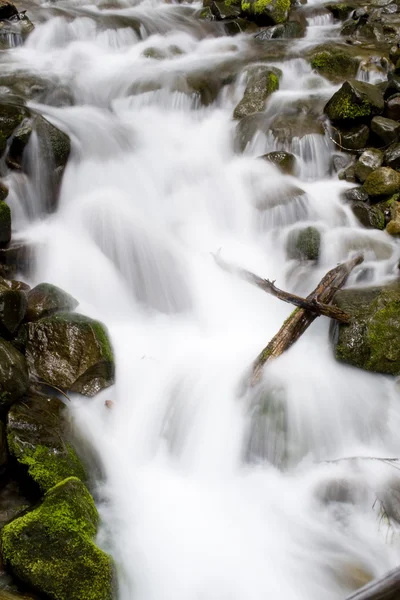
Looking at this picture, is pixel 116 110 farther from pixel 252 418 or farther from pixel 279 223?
pixel 252 418

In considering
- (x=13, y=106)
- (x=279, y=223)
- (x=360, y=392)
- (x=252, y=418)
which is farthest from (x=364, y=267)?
(x=13, y=106)

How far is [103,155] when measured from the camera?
816 cm

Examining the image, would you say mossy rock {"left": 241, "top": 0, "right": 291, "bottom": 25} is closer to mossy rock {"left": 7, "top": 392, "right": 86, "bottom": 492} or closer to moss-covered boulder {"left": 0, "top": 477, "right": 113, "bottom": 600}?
mossy rock {"left": 7, "top": 392, "right": 86, "bottom": 492}

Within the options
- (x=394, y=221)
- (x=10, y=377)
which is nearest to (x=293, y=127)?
(x=394, y=221)

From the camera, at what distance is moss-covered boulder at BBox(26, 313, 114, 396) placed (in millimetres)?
4539

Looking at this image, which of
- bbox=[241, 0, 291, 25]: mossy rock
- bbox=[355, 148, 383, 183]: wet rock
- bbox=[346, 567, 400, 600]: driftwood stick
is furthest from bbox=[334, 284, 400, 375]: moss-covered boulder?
bbox=[241, 0, 291, 25]: mossy rock

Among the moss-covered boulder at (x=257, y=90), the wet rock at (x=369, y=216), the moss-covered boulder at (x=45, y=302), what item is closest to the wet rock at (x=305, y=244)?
the wet rock at (x=369, y=216)

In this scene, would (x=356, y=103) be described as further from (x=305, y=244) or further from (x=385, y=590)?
(x=385, y=590)

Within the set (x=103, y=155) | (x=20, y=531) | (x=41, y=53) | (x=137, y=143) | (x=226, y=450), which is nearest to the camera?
(x=20, y=531)

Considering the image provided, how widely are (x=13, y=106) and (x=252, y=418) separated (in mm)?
5758

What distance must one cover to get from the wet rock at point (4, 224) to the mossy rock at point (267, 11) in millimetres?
11712

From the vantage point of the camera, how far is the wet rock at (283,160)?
8094 mm

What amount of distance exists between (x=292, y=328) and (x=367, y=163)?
4.30 metres

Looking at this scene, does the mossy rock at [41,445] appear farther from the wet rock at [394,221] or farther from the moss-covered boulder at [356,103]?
the moss-covered boulder at [356,103]
